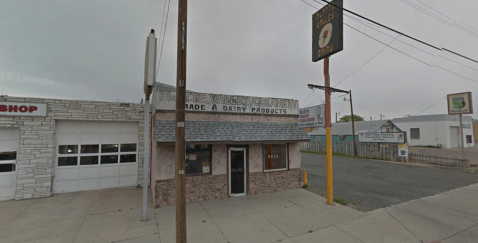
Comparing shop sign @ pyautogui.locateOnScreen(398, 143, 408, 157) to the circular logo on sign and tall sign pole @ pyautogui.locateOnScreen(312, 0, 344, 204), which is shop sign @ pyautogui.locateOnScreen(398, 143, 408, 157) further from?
the circular logo on sign

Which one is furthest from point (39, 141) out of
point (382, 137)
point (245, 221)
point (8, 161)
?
point (382, 137)

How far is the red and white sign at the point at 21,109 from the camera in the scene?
7.65 m

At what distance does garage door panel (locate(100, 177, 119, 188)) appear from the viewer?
9.09m

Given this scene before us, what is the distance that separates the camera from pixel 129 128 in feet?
31.9

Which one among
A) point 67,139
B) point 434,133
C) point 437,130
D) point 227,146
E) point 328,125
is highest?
point 437,130

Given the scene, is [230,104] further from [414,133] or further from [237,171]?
[414,133]

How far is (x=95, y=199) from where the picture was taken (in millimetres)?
7680

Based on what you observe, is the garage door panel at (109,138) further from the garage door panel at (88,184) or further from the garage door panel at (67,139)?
the garage door panel at (88,184)

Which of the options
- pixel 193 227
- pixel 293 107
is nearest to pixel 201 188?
pixel 193 227

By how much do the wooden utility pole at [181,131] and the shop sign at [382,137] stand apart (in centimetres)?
2047

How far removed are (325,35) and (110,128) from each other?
1025cm

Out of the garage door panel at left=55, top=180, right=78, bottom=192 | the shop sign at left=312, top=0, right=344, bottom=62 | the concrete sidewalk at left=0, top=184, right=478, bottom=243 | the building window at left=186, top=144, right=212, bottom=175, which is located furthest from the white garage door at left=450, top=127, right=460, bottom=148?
the garage door panel at left=55, top=180, right=78, bottom=192

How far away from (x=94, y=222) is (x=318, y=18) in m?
10.5

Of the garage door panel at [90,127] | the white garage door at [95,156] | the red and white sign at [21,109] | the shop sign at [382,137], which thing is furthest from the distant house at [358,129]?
the red and white sign at [21,109]
